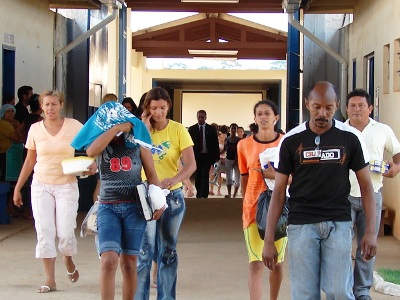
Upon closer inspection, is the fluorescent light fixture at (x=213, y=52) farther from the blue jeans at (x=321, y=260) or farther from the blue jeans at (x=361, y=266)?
the blue jeans at (x=321, y=260)

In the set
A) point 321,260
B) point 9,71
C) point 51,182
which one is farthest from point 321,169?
point 9,71

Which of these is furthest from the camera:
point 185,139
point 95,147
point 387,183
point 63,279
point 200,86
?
point 200,86

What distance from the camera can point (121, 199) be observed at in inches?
242

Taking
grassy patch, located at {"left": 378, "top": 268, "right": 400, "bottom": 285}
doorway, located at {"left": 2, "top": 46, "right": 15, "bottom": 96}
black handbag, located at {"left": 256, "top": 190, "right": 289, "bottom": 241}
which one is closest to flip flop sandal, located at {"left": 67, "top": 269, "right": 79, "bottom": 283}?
black handbag, located at {"left": 256, "top": 190, "right": 289, "bottom": 241}

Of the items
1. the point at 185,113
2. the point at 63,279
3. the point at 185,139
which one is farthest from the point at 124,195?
the point at 185,113

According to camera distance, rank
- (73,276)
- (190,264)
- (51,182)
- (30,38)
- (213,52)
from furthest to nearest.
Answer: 1. (213,52)
2. (30,38)
3. (190,264)
4. (73,276)
5. (51,182)

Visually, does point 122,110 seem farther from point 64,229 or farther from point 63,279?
point 63,279

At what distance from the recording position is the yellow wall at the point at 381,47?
1205 centimetres

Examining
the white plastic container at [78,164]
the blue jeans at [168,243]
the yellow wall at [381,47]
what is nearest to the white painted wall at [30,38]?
the yellow wall at [381,47]

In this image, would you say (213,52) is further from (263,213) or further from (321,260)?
(321,260)

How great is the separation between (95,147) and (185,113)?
121 ft

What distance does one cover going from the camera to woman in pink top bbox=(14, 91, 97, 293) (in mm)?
7699

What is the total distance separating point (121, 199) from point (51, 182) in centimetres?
170

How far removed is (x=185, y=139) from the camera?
691 centimetres
